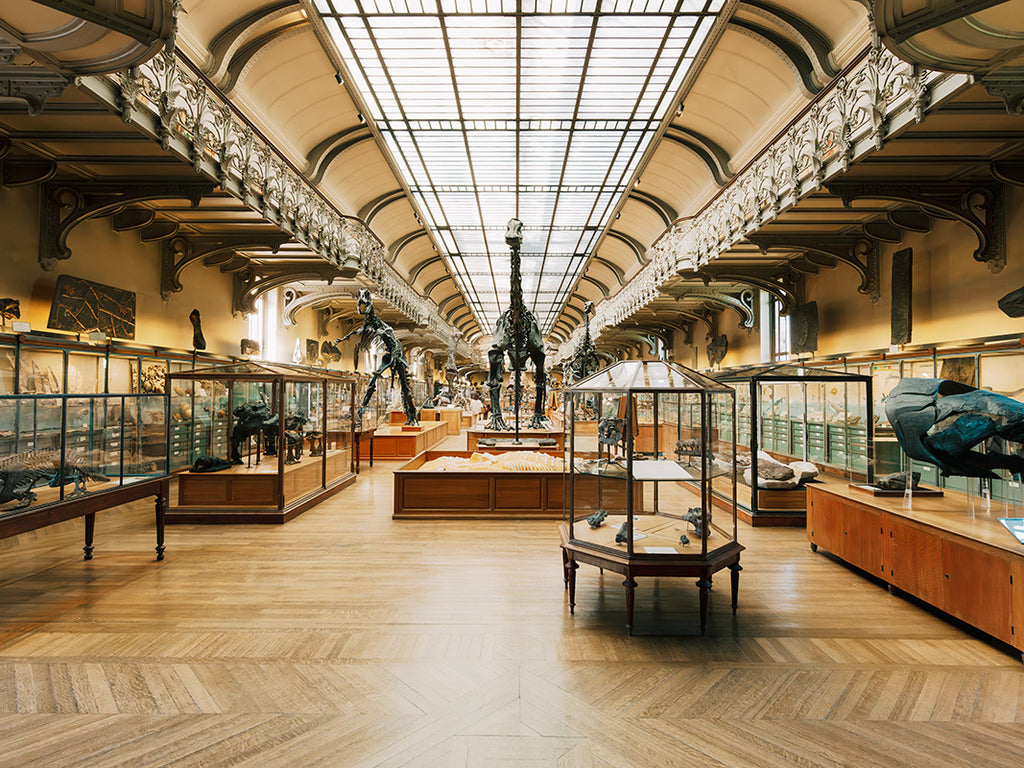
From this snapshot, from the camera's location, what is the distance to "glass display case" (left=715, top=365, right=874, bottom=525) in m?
6.94

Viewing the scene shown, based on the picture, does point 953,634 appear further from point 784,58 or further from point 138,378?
point 138,378

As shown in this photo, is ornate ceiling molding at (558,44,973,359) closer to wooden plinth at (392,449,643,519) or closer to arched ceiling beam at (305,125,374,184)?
wooden plinth at (392,449,643,519)

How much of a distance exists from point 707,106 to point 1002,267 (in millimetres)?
6836

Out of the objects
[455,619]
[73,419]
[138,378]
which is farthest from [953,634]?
[138,378]

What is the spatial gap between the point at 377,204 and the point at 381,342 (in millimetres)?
5743

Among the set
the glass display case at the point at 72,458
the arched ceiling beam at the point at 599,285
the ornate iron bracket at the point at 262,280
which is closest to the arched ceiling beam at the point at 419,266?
the arched ceiling beam at the point at 599,285

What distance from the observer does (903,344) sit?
7.50 meters

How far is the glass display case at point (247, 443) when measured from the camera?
7066 millimetres

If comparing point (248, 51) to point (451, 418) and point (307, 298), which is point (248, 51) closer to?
point (307, 298)

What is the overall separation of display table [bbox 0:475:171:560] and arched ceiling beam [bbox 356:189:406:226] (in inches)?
454

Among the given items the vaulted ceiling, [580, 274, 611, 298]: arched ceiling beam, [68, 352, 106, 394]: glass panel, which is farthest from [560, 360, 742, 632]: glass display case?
[580, 274, 611, 298]: arched ceiling beam

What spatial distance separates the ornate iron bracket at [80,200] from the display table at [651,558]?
5.96 metres

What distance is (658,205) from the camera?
15.9 metres

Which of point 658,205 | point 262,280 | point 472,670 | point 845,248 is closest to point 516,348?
point 845,248
